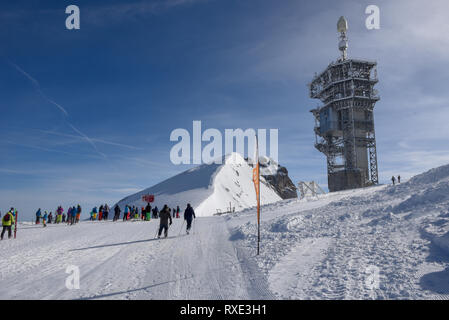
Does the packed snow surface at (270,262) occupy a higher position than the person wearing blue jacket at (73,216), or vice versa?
the person wearing blue jacket at (73,216)

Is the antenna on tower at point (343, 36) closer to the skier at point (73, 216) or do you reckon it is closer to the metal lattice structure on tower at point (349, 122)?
the metal lattice structure on tower at point (349, 122)

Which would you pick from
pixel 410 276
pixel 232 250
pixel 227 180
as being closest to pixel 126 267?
pixel 232 250

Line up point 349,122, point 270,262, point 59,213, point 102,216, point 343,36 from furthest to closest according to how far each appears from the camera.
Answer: point 343,36, point 349,122, point 102,216, point 59,213, point 270,262

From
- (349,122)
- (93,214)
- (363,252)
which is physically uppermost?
(349,122)

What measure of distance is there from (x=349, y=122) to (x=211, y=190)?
32459 mm

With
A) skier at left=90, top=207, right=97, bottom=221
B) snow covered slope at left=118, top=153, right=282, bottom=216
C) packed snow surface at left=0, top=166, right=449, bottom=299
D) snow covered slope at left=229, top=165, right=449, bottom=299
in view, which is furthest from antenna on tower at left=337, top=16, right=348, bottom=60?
skier at left=90, top=207, right=97, bottom=221

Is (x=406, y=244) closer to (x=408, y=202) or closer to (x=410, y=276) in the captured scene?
(x=410, y=276)

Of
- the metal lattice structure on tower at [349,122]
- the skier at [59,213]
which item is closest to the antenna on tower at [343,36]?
the metal lattice structure on tower at [349,122]

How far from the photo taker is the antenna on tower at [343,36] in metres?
56.1

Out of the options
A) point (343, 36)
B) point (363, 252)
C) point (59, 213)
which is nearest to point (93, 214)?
point (59, 213)

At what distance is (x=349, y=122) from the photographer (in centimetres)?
5053

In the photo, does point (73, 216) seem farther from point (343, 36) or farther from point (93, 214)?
point (343, 36)

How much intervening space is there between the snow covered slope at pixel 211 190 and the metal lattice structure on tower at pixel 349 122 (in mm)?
22316
